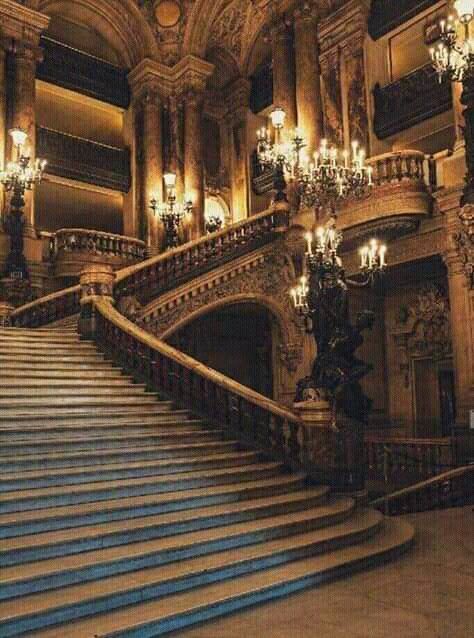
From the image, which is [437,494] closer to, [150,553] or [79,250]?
[150,553]

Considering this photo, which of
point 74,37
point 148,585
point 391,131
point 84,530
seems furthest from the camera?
point 74,37

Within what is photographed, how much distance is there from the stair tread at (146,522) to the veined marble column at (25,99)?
11.1 m

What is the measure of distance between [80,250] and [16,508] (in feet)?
35.1

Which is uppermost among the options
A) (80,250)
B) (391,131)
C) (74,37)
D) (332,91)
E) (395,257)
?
(74,37)

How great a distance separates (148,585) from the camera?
13.9 ft

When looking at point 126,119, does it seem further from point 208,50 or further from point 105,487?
point 105,487

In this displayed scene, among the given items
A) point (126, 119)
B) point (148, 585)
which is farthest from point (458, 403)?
point (126, 119)

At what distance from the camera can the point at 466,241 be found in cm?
1072

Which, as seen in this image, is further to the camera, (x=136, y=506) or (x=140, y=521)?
(x=136, y=506)

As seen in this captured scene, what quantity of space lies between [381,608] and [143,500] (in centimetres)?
221

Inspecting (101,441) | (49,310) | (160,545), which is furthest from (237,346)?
(160,545)

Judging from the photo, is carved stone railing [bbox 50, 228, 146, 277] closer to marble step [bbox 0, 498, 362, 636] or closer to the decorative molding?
the decorative molding

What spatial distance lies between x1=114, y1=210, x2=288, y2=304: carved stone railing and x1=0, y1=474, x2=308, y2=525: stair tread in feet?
19.0

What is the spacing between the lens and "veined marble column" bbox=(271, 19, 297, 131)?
15719 mm
